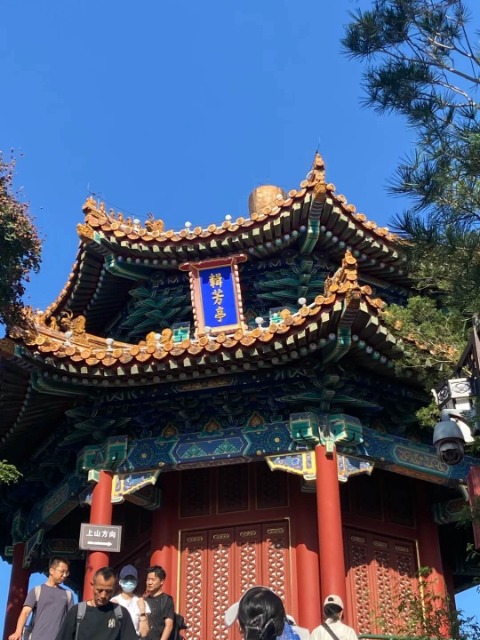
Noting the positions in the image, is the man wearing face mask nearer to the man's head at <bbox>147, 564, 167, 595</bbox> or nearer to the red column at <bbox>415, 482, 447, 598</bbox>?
the man's head at <bbox>147, 564, 167, 595</bbox>

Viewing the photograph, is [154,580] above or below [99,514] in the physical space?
below

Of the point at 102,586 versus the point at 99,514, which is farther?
the point at 99,514

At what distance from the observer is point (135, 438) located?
1081 centimetres

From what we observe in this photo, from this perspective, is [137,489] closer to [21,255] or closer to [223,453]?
[223,453]

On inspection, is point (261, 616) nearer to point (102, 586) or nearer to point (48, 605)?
point (102, 586)

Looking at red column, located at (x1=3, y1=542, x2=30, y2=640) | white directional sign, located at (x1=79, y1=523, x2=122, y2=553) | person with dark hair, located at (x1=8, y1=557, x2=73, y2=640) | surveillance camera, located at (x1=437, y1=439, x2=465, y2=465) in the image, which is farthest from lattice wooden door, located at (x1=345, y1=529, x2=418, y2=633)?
red column, located at (x1=3, y1=542, x2=30, y2=640)

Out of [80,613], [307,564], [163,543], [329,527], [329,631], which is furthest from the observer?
[163,543]

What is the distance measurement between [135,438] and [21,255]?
3114 mm

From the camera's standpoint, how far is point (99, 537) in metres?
9.13

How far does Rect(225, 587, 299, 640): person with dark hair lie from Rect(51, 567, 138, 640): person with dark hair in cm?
196

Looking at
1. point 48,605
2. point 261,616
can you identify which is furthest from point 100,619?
point 261,616

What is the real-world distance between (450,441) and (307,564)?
4.20m

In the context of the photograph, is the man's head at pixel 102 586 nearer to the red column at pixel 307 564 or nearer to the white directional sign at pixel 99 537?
the white directional sign at pixel 99 537

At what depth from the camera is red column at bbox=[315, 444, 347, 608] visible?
9.19 meters
